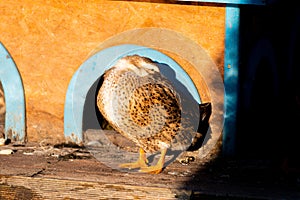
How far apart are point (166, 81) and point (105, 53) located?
0.99m

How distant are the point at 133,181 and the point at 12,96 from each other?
193 centimetres

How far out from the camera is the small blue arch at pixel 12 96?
592 cm

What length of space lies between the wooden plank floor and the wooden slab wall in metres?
0.72

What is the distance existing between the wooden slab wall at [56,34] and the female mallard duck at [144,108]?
0.79 meters

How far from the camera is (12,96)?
5953 mm

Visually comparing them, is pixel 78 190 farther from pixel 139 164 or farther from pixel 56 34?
pixel 56 34

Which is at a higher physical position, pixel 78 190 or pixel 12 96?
pixel 12 96

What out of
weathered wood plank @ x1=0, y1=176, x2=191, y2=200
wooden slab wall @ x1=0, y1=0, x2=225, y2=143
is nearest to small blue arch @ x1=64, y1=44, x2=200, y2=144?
wooden slab wall @ x1=0, y1=0, x2=225, y2=143

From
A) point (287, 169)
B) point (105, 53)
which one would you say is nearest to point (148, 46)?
point (105, 53)

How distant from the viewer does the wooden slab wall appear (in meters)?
5.69

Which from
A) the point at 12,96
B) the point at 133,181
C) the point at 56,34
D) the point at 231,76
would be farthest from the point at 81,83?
the point at 133,181

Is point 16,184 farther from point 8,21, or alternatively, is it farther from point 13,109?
point 8,21

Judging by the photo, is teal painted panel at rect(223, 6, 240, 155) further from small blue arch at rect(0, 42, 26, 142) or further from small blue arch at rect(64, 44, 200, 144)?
small blue arch at rect(0, 42, 26, 142)

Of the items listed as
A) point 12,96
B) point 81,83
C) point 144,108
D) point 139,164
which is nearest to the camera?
point 144,108
